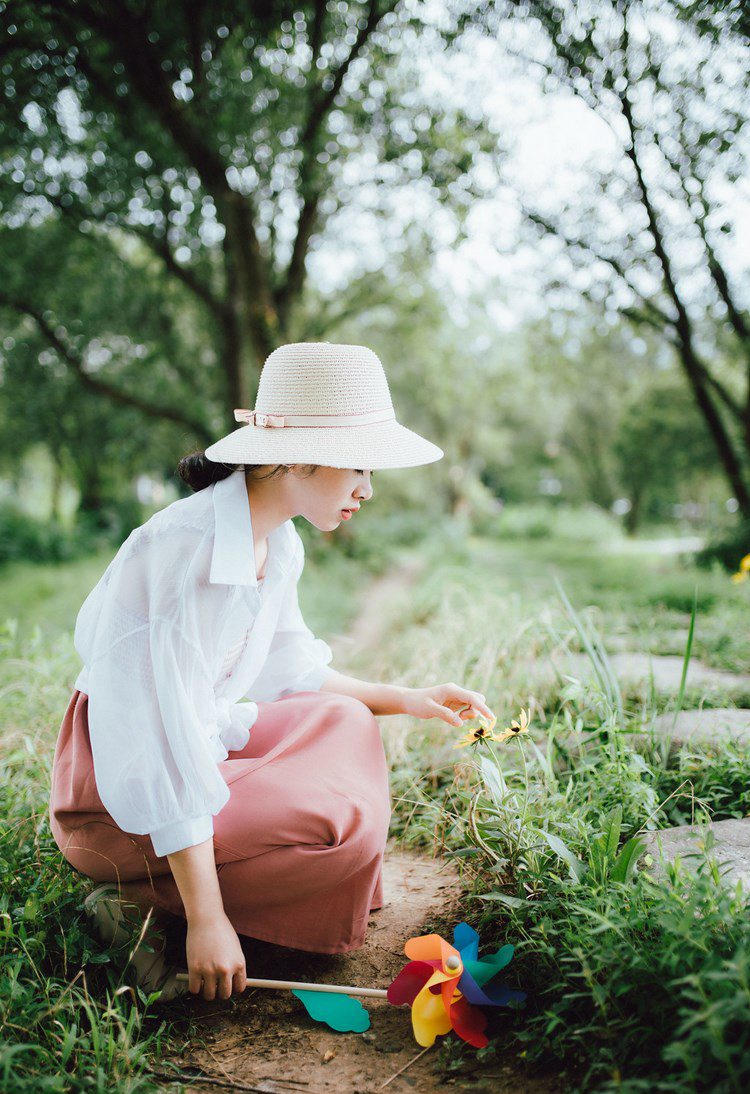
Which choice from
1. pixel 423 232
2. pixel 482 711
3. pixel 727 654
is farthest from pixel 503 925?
pixel 423 232

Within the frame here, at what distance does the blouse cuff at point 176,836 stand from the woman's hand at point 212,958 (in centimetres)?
17

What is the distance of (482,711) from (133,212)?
890cm

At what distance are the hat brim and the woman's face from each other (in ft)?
0.24

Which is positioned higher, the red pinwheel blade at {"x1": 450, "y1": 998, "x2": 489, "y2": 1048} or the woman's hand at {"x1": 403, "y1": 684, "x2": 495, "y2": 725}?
the woman's hand at {"x1": 403, "y1": 684, "x2": 495, "y2": 725}

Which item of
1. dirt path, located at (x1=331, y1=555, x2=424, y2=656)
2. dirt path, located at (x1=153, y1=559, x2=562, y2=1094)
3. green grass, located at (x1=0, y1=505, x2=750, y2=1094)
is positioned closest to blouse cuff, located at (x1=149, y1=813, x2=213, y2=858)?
green grass, located at (x1=0, y1=505, x2=750, y2=1094)

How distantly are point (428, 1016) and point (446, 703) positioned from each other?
2.60 feet

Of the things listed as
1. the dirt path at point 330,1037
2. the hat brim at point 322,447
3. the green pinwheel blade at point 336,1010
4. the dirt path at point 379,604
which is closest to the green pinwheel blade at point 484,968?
the dirt path at point 330,1037

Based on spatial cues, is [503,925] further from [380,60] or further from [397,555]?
[397,555]

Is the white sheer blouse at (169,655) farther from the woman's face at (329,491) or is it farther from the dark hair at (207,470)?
the woman's face at (329,491)

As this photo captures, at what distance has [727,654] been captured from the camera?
3654 mm

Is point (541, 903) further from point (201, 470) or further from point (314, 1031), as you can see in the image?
point (201, 470)

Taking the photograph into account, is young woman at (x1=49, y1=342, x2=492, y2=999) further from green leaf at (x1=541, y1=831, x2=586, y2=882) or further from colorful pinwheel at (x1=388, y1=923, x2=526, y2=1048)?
green leaf at (x1=541, y1=831, x2=586, y2=882)

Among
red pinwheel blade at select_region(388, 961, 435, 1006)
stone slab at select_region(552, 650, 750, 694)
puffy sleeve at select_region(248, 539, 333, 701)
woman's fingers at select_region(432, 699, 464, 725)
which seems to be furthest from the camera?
stone slab at select_region(552, 650, 750, 694)

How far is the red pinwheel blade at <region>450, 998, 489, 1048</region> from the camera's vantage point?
1.58 metres
